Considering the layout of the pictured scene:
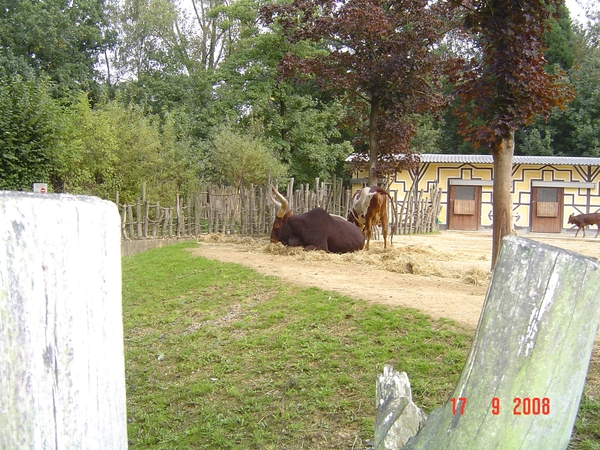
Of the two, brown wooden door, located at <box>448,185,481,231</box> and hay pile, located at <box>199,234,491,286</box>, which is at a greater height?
brown wooden door, located at <box>448,185,481,231</box>

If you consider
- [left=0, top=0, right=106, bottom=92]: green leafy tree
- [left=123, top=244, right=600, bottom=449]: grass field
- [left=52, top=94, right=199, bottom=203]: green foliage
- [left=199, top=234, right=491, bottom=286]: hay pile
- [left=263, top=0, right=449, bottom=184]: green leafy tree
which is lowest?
[left=123, top=244, right=600, bottom=449]: grass field

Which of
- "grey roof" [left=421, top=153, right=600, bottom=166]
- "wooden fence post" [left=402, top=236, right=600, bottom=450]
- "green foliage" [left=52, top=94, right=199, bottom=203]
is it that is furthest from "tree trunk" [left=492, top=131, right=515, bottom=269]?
"grey roof" [left=421, top=153, right=600, bottom=166]

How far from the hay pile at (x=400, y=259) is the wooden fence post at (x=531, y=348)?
6893 millimetres

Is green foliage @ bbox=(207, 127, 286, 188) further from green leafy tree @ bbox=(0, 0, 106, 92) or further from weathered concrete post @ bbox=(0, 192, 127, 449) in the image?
weathered concrete post @ bbox=(0, 192, 127, 449)

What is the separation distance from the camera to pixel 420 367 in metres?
4.84

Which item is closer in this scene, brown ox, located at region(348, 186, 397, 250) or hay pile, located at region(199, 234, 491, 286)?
hay pile, located at region(199, 234, 491, 286)

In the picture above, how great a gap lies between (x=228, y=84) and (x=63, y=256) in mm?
25681

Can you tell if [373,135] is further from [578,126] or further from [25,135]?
[578,126]

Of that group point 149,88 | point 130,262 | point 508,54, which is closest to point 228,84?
point 149,88

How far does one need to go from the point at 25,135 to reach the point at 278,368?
10489 millimetres

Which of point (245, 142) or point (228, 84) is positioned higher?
point (228, 84)

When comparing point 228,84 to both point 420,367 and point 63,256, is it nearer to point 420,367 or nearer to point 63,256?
point 420,367

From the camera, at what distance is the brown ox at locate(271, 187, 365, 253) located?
1168 centimetres

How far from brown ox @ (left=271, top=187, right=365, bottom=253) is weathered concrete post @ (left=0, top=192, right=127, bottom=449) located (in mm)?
10377
